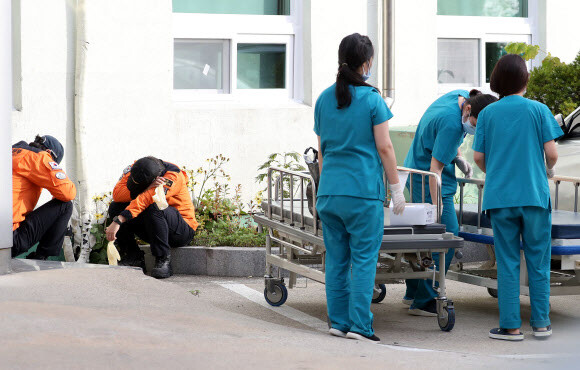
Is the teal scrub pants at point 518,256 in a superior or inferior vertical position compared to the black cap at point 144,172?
inferior

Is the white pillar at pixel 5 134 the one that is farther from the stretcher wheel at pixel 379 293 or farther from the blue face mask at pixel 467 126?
the blue face mask at pixel 467 126

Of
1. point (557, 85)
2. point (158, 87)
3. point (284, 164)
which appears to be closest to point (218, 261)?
point (284, 164)

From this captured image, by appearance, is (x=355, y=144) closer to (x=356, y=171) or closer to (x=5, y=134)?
(x=356, y=171)

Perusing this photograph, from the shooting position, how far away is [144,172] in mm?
8633

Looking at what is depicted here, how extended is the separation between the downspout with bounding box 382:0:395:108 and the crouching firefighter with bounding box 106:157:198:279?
2.99 m

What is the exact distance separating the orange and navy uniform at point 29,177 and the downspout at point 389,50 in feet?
13.6

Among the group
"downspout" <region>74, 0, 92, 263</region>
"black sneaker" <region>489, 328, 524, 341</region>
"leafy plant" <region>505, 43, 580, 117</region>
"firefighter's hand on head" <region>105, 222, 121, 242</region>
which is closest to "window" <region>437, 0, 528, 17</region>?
"leafy plant" <region>505, 43, 580, 117</region>

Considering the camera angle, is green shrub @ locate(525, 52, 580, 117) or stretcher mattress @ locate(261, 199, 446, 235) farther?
green shrub @ locate(525, 52, 580, 117)

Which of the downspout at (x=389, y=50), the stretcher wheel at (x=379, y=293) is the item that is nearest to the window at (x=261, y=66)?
the downspout at (x=389, y=50)

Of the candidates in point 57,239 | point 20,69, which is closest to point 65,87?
point 20,69

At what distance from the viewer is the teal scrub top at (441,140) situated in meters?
6.90

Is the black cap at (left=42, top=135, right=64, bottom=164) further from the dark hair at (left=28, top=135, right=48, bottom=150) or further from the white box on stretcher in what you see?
the white box on stretcher

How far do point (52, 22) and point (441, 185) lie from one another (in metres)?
4.46

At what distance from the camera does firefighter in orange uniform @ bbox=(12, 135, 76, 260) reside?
810 cm
